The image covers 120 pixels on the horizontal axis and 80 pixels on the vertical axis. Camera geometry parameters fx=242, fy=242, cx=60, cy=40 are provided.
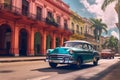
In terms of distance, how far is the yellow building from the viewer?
5278 centimetres

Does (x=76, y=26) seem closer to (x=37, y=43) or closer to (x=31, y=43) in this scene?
(x=37, y=43)

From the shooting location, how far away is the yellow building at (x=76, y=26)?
52.8m

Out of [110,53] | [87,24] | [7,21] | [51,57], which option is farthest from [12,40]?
[87,24]

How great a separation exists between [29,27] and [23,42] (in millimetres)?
2573

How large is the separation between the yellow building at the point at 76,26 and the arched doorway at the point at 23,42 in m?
16.9

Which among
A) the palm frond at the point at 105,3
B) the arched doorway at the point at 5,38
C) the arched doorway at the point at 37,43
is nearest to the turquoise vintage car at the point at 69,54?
the palm frond at the point at 105,3

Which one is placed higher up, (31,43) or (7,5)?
(7,5)

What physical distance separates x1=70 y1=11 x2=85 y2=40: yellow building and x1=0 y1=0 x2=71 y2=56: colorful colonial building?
6816mm

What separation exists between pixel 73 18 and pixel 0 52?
24.9 m

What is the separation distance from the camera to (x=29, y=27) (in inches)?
1339

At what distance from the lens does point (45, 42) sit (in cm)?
3947

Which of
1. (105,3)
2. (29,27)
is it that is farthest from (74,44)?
(29,27)

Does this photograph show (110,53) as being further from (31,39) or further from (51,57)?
A: (51,57)

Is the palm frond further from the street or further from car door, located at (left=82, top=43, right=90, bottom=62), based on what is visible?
the street
